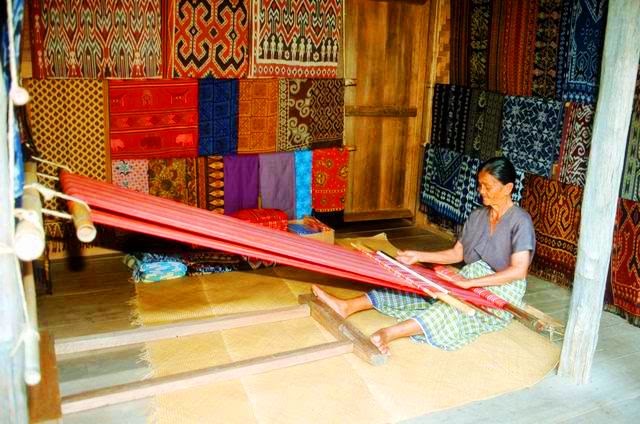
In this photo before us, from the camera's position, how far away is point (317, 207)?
15.0 ft

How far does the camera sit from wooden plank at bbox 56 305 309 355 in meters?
2.38

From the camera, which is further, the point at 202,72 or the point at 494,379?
the point at 202,72

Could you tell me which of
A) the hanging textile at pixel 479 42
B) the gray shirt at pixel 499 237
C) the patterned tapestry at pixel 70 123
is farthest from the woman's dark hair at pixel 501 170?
the patterned tapestry at pixel 70 123

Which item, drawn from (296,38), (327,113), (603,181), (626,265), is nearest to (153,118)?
(296,38)

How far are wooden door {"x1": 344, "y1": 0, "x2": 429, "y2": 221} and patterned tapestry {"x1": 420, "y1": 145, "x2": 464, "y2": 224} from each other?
196 millimetres

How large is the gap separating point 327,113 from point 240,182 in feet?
2.79

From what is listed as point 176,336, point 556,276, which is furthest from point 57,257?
point 556,276

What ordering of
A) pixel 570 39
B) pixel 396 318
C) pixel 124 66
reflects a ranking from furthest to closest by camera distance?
pixel 124 66 < pixel 570 39 < pixel 396 318

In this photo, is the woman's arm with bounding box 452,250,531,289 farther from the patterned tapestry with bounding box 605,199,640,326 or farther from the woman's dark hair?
the patterned tapestry with bounding box 605,199,640,326

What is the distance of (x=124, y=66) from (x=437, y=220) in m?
2.58

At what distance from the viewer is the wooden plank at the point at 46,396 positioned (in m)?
1.52

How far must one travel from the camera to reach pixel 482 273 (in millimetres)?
2701

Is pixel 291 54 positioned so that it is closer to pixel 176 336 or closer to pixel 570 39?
pixel 570 39

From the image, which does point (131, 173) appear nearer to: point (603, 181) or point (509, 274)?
point (509, 274)
